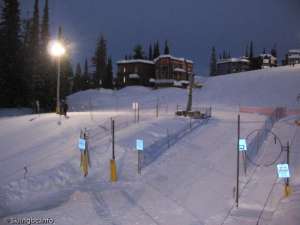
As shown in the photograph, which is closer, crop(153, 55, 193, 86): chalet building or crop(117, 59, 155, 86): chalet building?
crop(153, 55, 193, 86): chalet building

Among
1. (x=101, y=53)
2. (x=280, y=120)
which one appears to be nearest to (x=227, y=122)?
(x=280, y=120)

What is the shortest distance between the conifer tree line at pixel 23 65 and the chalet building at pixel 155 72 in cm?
3281

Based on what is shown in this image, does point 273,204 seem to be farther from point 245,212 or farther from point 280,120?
point 280,120

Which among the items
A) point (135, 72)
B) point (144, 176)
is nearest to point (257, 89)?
point (135, 72)

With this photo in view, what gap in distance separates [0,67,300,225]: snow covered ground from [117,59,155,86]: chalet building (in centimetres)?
5566

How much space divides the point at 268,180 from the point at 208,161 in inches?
166

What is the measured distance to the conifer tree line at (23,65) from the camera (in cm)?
5419

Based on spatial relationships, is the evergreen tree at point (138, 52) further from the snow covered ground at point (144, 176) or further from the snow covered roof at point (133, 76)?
the snow covered ground at point (144, 176)

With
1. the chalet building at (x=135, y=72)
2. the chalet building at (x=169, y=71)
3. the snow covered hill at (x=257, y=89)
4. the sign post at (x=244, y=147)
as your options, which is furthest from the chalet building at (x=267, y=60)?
the sign post at (x=244, y=147)

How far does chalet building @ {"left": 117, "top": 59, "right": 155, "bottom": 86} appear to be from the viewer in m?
93.2

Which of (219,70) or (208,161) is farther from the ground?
(219,70)

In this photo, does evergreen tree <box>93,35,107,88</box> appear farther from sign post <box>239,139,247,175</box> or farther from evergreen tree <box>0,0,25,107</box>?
sign post <box>239,139,247,175</box>

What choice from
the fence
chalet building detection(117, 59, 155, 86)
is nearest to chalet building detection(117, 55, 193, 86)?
chalet building detection(117, 59, 155, 86)

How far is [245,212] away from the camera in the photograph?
18.0 meters
